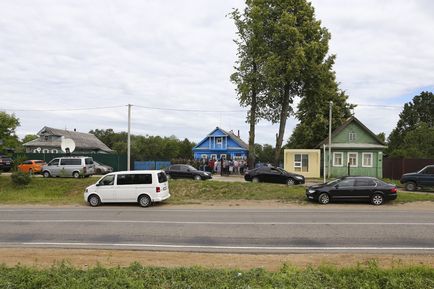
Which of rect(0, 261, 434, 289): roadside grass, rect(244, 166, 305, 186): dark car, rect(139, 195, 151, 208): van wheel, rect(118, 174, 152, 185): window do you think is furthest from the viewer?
rect(244, 166, 305, 186): dark car

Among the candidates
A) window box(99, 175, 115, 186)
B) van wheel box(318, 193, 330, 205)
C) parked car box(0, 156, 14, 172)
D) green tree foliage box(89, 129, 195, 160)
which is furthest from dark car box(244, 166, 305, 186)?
green tree foliage box(89, 129, 195, 160)

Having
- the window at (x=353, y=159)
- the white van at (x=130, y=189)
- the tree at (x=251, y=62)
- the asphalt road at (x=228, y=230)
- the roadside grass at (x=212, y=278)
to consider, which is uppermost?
the tree at (x=251, y=62)

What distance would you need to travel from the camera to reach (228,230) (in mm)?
12875

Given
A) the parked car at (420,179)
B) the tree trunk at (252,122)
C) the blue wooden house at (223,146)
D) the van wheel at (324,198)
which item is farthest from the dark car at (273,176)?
the blue wooden house at (223,146)

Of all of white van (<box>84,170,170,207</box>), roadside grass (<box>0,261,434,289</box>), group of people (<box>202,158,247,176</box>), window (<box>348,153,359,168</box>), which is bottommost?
roadside grass (<box>0,261,434,289</box>)

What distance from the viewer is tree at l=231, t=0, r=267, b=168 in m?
37.9

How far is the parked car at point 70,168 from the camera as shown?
101 ft

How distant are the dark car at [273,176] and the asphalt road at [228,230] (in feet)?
31.1

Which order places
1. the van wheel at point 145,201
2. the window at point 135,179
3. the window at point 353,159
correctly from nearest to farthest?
the van wheel at point 145,201 < the window at point 135,179 < the window at point 353,159

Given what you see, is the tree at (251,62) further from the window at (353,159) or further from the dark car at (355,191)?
the dark car at (355,191)

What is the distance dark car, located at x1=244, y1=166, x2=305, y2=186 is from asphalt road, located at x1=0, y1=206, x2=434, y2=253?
31.1ft

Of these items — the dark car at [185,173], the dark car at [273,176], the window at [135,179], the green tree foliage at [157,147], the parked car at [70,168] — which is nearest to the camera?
the window at [135,179]

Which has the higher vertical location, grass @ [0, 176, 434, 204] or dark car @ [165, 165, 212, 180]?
dark car @ [165, 165, 212, 180]

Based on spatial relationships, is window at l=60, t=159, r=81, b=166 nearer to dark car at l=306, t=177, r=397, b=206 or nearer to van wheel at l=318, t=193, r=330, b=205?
dark car at l=306, t=177, r=397, b=206
